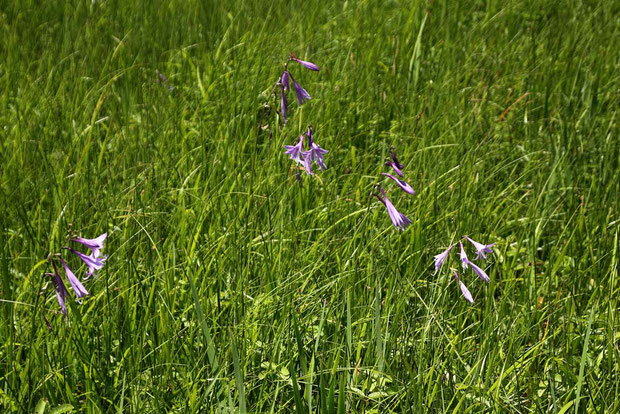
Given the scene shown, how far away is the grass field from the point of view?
183cm

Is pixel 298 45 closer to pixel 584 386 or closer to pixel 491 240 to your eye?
pixel 491 240

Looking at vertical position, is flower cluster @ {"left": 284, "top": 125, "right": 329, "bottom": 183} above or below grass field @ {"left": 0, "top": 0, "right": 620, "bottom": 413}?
above

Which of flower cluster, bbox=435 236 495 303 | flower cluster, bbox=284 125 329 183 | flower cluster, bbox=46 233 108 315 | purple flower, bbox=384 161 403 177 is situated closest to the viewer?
flower cluster, bbox=46 233 108 315

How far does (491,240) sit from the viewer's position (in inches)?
103

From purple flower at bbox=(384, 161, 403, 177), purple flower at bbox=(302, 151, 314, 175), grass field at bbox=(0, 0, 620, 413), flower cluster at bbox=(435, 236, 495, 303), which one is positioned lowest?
grass field at bbox=(0, 0, 620, 413)

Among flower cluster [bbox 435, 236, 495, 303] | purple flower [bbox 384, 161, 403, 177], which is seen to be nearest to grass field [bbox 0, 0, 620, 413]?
flower cluster [bbox 435, 236, 495, 303]

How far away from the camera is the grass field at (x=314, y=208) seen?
1830 mm

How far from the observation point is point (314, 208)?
2.57 meters

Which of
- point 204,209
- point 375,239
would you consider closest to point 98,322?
point 204,209

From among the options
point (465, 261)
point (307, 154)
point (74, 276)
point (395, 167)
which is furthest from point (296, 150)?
point (74, 276)

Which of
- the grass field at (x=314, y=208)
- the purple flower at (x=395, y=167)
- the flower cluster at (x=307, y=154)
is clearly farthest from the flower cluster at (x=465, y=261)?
the flower cluster at (x=307, y=154)

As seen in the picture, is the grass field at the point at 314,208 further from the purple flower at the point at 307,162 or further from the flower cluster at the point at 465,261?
the purple flower at the point at 307,162

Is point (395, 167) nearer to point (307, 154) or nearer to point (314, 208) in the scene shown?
point (307, 154)

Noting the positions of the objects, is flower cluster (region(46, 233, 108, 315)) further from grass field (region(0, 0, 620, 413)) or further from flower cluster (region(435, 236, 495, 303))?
flower cluster (region(435, 236, 495, 303))
